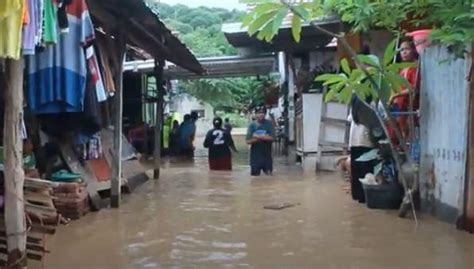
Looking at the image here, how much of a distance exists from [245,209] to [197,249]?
272cm

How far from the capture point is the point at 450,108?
738cm

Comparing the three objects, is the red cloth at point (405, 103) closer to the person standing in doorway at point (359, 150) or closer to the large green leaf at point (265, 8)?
the person standing in doorway at point (359, 150)

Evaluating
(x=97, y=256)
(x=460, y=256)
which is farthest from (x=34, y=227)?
(x=460, y=256)

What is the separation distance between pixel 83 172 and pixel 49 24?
3708 mm

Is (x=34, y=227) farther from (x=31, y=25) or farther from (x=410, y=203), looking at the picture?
(x=410, y=203)

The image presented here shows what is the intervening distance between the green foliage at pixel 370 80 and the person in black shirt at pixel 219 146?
7.97m

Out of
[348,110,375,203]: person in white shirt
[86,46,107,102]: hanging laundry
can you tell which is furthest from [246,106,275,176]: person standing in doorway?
[86,46,107,102]: hanging laundry

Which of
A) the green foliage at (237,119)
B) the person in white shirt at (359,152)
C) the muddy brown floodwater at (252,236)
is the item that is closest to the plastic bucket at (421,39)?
the person in white shirt at (359,152)

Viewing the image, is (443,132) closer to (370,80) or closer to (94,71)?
(370,80)

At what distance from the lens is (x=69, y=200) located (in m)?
7.85

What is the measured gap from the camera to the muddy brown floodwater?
5633 millimetres

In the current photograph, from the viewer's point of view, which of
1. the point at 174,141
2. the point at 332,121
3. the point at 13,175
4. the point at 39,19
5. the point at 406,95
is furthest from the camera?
the point at 174,141

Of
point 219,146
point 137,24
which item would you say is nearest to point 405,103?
point 137,24

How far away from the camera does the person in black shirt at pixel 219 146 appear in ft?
49.2
